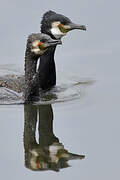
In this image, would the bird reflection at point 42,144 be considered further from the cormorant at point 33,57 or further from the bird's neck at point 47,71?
the bird's neck at point 47,71

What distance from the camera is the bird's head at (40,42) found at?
57.8ft

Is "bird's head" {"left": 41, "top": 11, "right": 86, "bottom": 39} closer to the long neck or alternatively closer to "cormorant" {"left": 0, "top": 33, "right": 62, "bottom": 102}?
"cormorant" {"left": 0, "top": 33, "right": 62, "bottom": 102}

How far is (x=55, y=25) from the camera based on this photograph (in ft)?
62.6

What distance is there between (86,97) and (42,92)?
111 cm

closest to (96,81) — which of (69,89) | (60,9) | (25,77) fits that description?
(69,89)

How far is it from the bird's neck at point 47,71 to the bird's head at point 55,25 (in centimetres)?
33

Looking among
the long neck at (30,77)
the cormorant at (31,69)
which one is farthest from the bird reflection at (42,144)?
the cormorant at (31,69)

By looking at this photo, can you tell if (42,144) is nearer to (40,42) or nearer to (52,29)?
(40,42)

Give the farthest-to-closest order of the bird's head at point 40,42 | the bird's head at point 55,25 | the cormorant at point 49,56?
1. the bird's head at point 55,25
2. the cormorant at point 49,56
3. the bird's head at point 40,42

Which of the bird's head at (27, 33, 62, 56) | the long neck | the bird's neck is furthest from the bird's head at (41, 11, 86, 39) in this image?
the bird's head at (27, 33, 62, 56)

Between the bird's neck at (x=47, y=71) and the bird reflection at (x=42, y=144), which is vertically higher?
the bird's neck at (x=47, y=71)

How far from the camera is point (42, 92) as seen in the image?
63.0ft

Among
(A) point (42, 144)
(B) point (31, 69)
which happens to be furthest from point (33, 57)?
(A) point (42, 144)

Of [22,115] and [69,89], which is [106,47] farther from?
[22,115]
